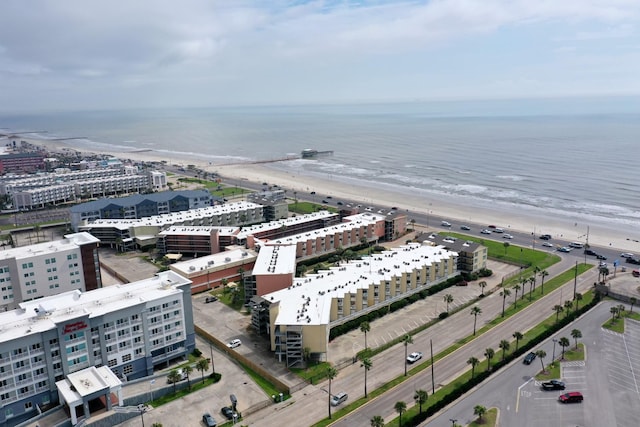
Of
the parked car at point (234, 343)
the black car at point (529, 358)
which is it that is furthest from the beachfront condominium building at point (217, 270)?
the black car at point (529, 358)

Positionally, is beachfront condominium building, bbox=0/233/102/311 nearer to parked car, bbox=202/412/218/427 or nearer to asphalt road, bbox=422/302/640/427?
parked car, bbox=202/412/218/427

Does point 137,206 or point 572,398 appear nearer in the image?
point 572,398

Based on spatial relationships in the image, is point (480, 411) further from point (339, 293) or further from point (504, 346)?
point (339, 293)

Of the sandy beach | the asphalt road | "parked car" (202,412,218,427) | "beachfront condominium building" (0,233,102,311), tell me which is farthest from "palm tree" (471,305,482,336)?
"beachfront condominium building" (0,233,102,311)

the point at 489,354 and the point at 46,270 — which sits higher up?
the point at 46,270

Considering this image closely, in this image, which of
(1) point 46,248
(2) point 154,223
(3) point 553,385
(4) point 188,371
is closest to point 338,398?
(4) point 188,371
